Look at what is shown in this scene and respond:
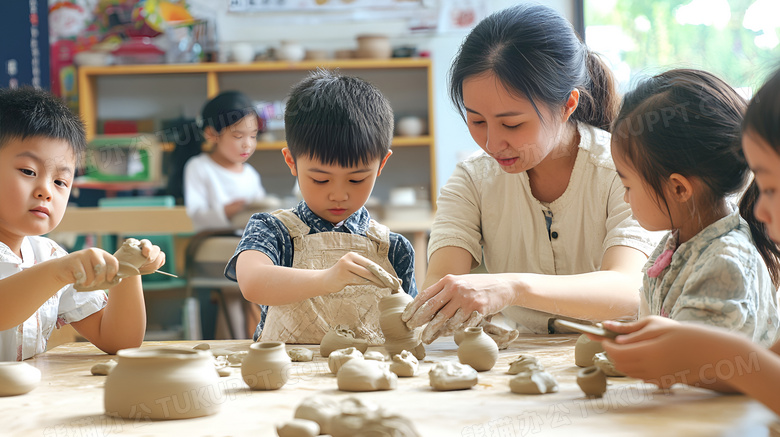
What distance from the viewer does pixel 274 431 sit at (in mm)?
882

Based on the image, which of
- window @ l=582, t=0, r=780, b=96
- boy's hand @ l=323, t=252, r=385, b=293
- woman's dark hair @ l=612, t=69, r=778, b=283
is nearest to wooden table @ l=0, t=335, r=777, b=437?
boy's hand @ l=323, t=252, r=385, b=293

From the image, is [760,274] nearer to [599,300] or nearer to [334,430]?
[599,300]

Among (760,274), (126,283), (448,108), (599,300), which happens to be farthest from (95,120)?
(760,274)

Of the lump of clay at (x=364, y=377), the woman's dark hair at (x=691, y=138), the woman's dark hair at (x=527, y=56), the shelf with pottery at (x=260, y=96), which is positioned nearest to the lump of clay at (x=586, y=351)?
the woman's dark hair at (x=691, y=138)

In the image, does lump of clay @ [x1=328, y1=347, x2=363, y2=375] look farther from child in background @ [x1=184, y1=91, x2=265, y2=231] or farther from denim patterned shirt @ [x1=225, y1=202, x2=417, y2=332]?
child in background @ [x1=184, y1=91, x2=265, y2=231]

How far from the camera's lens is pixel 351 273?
142 cm

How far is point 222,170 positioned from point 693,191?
354cm

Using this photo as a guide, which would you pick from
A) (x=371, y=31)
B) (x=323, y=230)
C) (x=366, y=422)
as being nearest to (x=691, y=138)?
(x=366, y=422)

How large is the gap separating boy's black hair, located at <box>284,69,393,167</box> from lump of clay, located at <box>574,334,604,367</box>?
2.16 ft

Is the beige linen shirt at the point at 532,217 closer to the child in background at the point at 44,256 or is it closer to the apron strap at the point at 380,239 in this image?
the apron strap at the point at 380,239

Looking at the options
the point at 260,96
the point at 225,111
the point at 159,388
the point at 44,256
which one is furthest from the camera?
the point at 260,96

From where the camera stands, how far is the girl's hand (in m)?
1.23

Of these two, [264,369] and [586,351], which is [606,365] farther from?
[264,369]

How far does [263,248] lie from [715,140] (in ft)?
3.31
